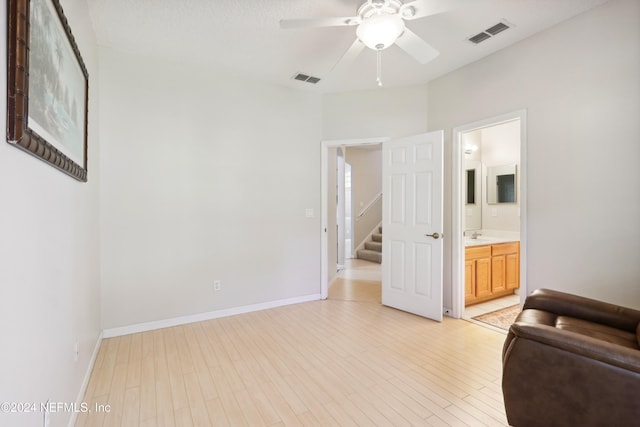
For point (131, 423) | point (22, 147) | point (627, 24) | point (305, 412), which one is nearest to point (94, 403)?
point (131, 423)

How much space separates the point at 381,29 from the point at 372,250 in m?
5.72

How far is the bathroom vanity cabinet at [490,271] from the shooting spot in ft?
12.1

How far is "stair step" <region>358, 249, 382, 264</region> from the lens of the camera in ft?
22.0

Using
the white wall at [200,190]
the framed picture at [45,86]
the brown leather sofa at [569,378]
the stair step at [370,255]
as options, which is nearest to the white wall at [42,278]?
the framed picture at [45,86]

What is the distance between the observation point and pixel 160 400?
1.94 metres

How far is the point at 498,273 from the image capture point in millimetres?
3961

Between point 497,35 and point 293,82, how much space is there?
2.13m

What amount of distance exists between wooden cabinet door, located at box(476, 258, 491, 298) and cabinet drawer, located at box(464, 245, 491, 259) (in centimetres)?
6

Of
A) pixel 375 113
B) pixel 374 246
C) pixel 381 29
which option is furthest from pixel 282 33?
pixel 374 246

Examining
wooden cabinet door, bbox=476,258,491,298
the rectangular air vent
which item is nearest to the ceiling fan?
the rectangular air vent

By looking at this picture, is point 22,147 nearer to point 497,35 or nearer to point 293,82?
point 293,82

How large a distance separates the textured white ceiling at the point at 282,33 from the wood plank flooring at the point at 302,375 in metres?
2.40

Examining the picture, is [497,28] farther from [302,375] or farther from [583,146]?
[302,375]

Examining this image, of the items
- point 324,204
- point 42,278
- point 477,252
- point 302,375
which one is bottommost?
point 302,375
